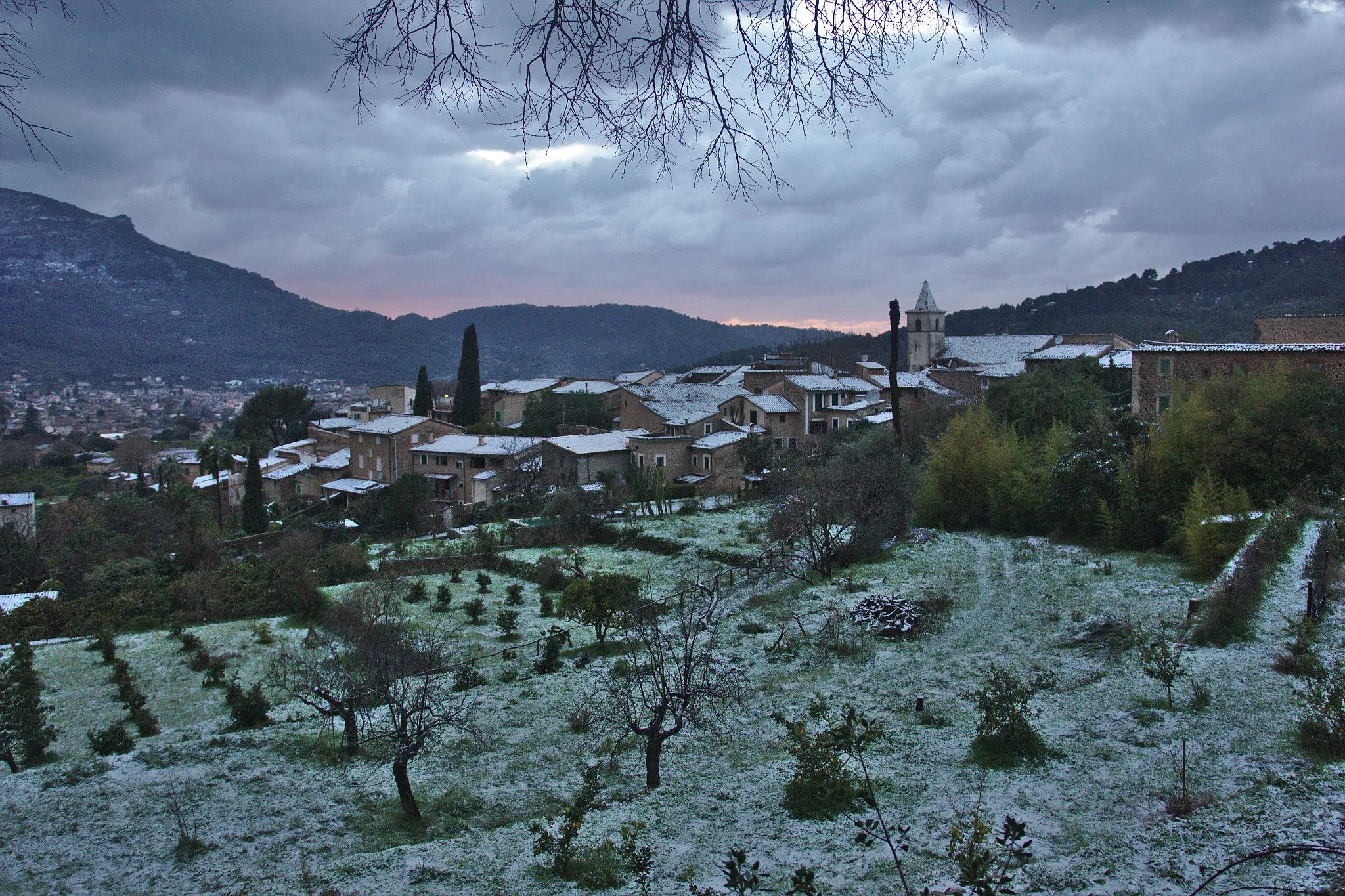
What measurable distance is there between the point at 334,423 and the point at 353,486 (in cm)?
1592

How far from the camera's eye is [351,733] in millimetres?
8008

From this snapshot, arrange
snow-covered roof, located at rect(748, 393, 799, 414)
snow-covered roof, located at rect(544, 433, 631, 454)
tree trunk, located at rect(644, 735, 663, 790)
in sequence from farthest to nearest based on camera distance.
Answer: snow-covered roof, located at rect(748, 393, 799, 414) < snow-covered roof, located at rect(544, 433, 631, 454) < tree trunk, located at rect(644, 735, 663, 790)

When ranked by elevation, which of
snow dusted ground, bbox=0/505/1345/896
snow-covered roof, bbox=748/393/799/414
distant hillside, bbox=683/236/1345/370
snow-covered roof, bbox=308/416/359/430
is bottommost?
snow dusted ground, bbox=0/505/1345/896

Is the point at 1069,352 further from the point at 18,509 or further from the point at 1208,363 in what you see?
the point at 18,509

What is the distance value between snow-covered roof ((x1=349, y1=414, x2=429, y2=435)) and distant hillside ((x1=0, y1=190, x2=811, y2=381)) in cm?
9579

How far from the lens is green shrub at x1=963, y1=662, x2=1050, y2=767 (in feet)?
22.5

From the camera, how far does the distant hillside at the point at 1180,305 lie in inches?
2768

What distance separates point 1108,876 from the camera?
4926 millimetres

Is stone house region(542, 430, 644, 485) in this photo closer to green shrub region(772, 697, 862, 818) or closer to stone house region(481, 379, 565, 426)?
stone house region(481, 379, 565, 426)

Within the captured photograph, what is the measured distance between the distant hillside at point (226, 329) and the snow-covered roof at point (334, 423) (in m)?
80.6

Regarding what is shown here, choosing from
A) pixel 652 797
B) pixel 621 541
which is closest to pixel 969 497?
pixel 621 541

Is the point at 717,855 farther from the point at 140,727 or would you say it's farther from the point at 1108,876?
the point at 140,727

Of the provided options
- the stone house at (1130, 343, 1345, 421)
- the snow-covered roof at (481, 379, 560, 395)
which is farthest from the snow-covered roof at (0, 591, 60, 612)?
the snow-covered roof at (481, 379, 560, 395)

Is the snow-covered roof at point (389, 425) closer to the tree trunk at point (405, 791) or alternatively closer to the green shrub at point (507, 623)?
the green shrub at point (507, 623)
